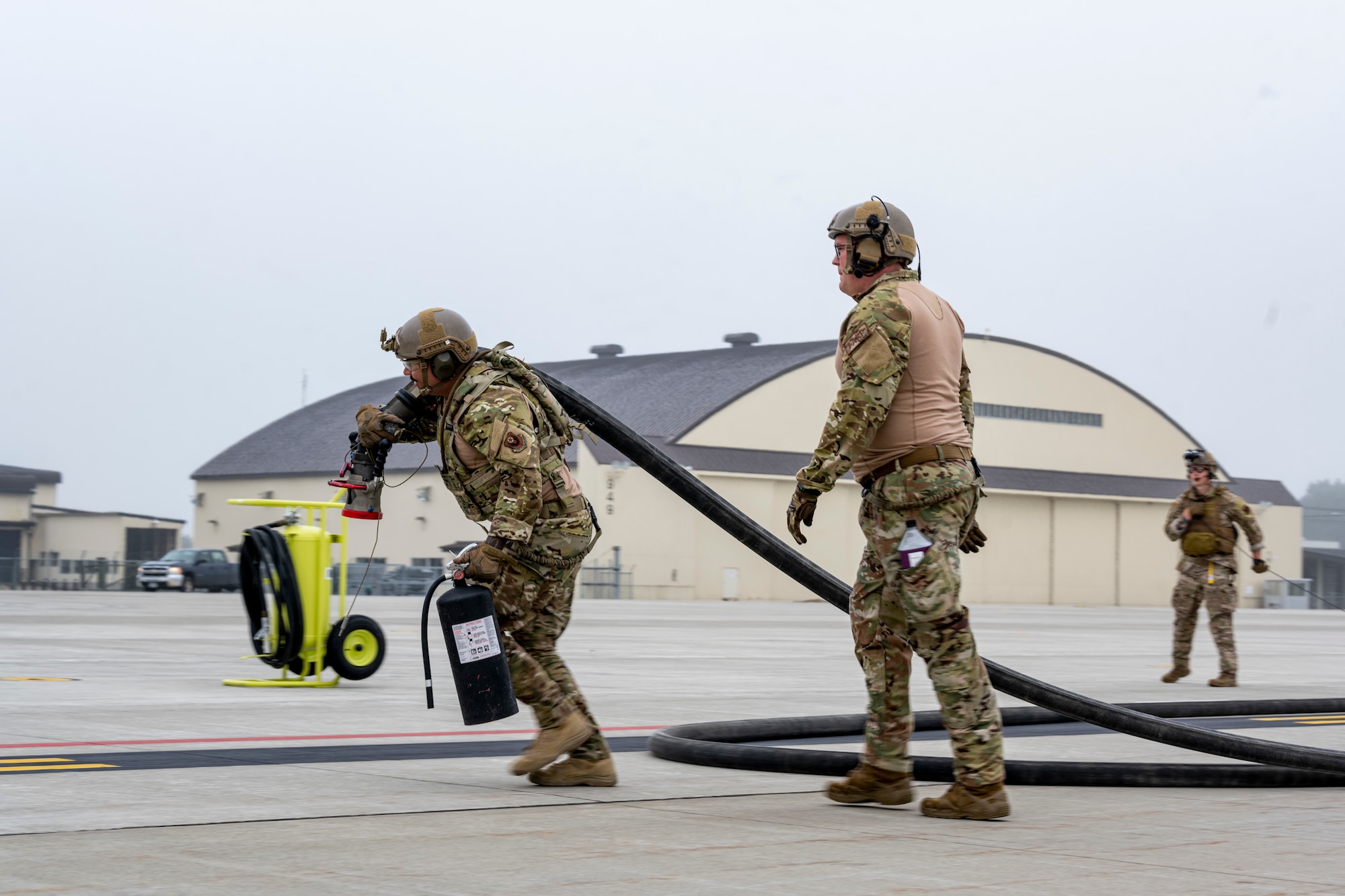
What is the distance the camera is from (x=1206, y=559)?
1355 cm

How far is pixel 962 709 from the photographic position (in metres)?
5.37

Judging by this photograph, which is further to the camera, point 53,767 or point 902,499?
point 53,767

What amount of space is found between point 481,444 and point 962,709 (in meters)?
1.99

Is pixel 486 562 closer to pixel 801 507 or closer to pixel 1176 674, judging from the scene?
pixel 801 507

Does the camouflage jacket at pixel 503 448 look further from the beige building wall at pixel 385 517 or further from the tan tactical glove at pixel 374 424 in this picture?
the beige building wall at pixel 385 517

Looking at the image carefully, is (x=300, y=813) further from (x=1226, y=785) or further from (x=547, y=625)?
(x=1226, y=785)

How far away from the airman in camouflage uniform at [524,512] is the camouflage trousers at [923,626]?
113cm

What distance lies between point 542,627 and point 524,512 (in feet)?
1.79

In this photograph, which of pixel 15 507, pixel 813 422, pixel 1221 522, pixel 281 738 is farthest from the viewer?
pixel 15 507

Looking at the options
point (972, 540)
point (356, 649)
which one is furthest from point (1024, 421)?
point (972, 540)

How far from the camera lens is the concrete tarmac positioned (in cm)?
416

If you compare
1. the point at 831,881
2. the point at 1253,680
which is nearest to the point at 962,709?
the point at 831,881

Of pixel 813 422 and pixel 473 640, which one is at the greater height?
pixel 813 422

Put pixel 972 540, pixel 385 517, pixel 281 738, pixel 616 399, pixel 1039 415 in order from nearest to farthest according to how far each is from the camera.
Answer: pixel 972 540 < pixel 281 738 < pixel 385 517 < pixel 1039 415 < pixel 616 399
